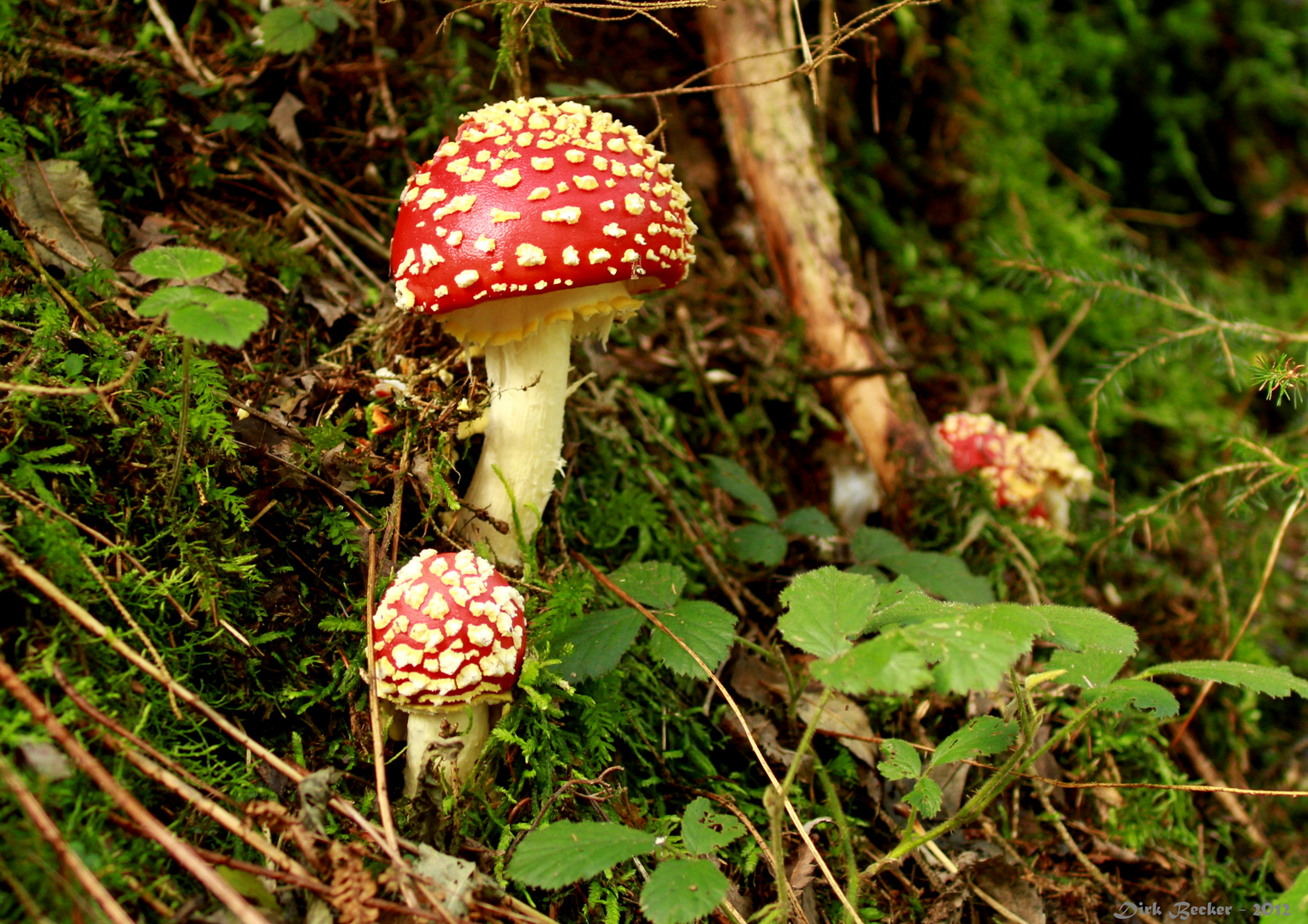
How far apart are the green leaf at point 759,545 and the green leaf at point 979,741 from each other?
34.7 inches

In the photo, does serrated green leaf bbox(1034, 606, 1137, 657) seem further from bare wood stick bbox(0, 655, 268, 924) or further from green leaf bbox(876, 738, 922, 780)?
bare wood stick bbox(0, 655, 268, 924)

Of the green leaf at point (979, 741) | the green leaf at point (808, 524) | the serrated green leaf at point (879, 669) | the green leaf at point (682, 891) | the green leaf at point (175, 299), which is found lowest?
the green leaf at point (979, 741)

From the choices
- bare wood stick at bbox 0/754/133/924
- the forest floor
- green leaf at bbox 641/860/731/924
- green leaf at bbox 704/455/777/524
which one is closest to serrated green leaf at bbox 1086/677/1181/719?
the forest floor

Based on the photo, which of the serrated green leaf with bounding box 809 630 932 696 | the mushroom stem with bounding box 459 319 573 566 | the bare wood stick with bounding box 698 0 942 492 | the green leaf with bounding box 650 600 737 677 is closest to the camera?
the serrated green leaf with bounding box 809 630 932 696

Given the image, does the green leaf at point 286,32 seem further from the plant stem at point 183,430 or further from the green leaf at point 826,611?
the green leaf at point 826,611

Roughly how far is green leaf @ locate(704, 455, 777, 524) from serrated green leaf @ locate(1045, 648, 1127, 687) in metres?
1.16

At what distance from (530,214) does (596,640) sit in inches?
44.2

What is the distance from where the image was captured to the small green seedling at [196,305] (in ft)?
5.28

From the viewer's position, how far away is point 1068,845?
2.56 meters

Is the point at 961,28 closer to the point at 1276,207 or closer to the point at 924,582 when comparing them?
the point at 1276,207

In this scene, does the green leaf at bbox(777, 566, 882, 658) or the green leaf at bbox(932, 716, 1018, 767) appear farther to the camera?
the green leaf at bbox(932, 716, 1018, 767)

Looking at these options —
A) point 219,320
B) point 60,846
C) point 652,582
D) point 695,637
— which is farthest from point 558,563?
point 60,846

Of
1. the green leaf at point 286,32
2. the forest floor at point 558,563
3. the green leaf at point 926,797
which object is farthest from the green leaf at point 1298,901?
the green leaf at point 286,32

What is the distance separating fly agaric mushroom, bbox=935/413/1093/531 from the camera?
3.59 m
